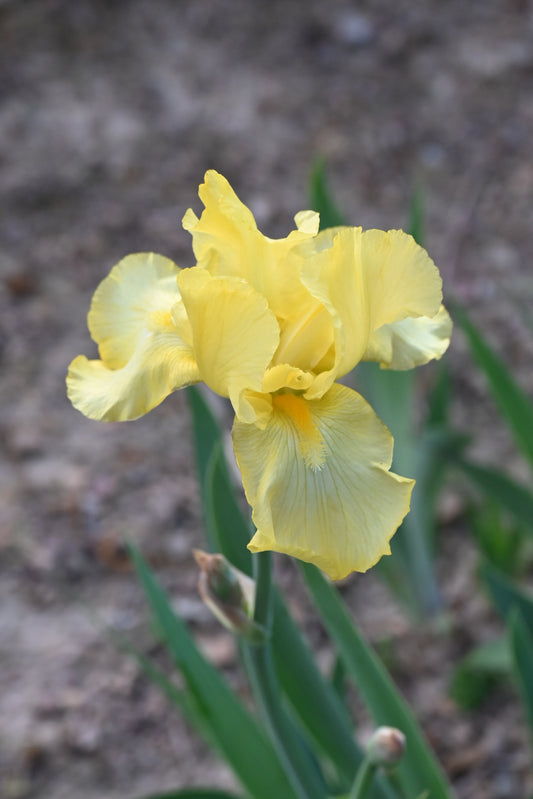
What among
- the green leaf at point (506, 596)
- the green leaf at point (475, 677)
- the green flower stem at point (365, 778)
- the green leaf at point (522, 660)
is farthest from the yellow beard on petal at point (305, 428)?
the green leaf at point (475, 677)

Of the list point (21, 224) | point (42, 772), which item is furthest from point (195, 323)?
point (21, 224)

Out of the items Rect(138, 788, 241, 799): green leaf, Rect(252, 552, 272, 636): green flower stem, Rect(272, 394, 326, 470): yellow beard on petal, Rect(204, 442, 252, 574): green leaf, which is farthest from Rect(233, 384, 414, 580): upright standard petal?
Rect(138, 788, 241, 799): green leaf

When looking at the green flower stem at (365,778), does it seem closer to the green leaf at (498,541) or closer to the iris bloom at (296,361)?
the iris bloom at (296,361)

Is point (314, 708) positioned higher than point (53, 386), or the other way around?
point (53, 386)

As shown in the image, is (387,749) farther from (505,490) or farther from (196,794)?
(505,490)

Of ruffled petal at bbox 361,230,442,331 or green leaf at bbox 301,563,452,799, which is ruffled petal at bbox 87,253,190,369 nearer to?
ruffled petal at bbox 361,230,442,331

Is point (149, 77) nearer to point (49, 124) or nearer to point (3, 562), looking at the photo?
point (49, 124)

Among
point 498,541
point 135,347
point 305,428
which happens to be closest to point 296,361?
point 305,428
